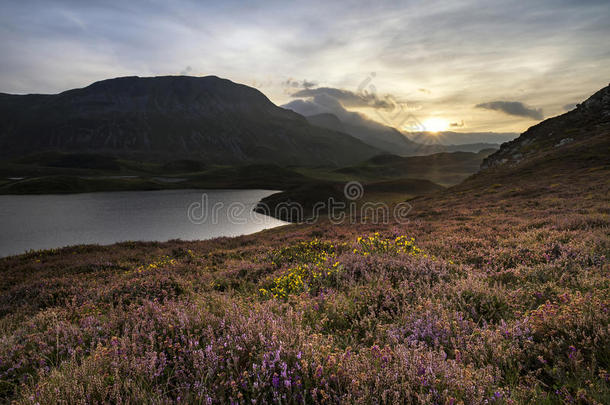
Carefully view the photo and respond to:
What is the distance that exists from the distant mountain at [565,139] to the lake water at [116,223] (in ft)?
137

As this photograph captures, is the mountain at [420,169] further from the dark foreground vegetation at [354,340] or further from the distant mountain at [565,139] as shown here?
the dark foreground vegetation at [354,340]

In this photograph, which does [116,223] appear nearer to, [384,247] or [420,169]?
[384,247]

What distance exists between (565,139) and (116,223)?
75122 millimetres

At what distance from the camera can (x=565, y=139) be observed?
5194 cm

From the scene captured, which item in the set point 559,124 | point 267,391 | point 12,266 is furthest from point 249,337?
point 559,124

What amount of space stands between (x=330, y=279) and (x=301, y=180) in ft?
369

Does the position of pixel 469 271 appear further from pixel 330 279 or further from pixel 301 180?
pixel 301 180

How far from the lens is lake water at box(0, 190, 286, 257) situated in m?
33.0

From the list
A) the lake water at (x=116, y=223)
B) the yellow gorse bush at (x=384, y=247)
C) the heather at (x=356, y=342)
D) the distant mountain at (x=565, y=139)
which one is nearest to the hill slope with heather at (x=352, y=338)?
the heather at (x=356, y=342)

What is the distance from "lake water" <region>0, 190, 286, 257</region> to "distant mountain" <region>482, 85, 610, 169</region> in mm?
41613

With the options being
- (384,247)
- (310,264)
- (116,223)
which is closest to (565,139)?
(384,247)

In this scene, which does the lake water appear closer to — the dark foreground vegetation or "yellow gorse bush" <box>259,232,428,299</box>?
"yellow gorse bush" <box>259,232,428,299</box>

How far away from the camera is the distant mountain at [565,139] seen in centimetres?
3912

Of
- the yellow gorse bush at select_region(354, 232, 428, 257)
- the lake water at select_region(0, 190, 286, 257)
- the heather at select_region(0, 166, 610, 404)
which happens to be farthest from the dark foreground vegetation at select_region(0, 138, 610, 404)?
the lake water at select_region(0, 190, 286, 257)
